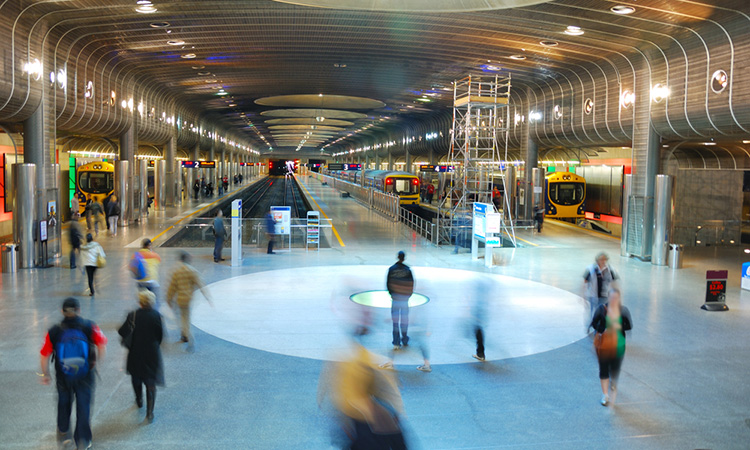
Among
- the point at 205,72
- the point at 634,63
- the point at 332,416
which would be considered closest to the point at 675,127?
the point at 634,63

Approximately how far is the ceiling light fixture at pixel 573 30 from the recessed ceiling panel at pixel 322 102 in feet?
82.9

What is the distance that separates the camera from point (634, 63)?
20531mm

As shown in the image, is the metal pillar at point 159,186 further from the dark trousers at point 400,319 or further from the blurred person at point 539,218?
the dark trousers at point 400,319

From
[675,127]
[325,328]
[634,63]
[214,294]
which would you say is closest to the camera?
[325,328]

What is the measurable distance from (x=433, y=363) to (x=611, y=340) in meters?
2.56

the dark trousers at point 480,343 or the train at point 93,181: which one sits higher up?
the train at point 93,181

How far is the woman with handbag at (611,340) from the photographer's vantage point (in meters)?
7.12

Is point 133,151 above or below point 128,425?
above

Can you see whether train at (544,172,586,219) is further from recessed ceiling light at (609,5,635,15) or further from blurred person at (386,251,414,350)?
blurred person at (386,251,414,350)

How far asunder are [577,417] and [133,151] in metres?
26.7

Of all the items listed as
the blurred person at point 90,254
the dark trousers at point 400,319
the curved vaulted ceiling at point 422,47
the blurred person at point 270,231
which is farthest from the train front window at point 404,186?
the dark trousers at point 400,319

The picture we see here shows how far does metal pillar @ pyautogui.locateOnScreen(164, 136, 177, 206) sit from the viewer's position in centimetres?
4034

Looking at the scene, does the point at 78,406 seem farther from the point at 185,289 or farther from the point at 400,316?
the point at 400,316

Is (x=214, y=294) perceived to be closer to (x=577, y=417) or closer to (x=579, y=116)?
(x=577, y=417)
